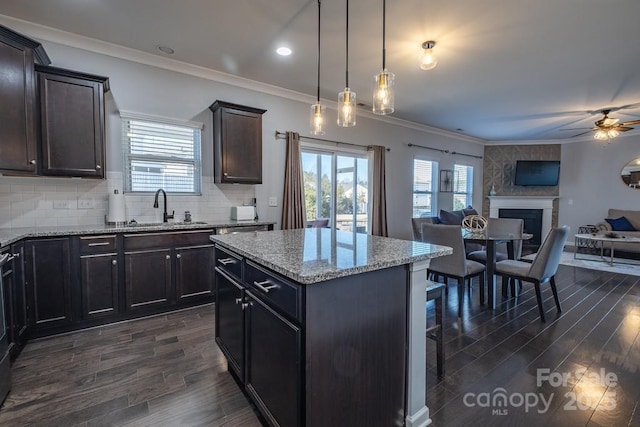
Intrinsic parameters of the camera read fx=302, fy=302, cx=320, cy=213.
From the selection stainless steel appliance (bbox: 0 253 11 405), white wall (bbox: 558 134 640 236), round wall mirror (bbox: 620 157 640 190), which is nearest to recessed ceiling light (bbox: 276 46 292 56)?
stainless steel appliance (bbox: 0 253 11 405)

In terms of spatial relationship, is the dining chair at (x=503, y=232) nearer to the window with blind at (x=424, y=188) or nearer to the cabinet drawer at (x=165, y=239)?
the window with blind at (x=424, y=188)

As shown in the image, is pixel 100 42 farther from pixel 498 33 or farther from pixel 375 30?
pixel 498 33

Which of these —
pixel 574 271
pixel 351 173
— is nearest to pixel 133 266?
pixel 351 173

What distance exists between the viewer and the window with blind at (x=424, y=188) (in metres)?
6.68

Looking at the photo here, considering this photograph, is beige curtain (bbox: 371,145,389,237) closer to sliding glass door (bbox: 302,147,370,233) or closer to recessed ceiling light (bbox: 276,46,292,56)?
sliding glass door (bbox: 302,147,370,233)

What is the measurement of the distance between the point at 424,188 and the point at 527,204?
136 inches

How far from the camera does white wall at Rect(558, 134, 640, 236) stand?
7.09 meters

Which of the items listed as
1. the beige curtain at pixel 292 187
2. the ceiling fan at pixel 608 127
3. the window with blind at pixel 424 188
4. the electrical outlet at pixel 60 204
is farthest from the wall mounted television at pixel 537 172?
the electrical outlet at pixel 60 204

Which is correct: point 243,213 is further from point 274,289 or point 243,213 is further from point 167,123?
point 274,289

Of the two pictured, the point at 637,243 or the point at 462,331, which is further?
the point at 637,243

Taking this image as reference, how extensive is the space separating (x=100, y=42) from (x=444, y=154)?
665 cm

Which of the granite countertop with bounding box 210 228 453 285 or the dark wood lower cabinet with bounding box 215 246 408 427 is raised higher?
the granite countertop with bounding box 210 228 453 285

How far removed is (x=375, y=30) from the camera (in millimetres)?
2895

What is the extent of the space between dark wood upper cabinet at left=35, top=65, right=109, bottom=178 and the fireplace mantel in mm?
8694
